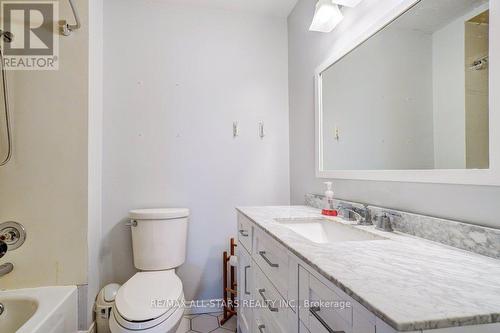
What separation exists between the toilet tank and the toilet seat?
0.17m

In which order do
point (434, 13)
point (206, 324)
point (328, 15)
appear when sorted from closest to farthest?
1. point (434, 13)
2. point (328, 15)
3. point (206, 324)

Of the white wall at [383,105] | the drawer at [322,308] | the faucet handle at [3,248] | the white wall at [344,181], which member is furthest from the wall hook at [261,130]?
the faucet handle at [3,248]

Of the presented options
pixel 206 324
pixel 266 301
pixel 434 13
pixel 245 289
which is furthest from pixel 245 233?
pixel 434 13

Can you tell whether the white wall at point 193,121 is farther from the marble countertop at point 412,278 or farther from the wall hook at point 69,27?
the marble countertop at point 412,278

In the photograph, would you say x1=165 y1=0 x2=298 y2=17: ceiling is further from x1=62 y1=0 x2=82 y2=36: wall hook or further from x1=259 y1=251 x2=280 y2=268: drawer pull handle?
x1=259 y1=251 x2=280 y2=268: drawer pull handle

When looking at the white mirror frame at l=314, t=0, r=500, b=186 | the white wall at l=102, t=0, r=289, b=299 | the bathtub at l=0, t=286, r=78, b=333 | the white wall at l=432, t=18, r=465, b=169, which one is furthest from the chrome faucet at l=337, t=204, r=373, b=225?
the bathtub at l=0, t=286, r=78, b=333

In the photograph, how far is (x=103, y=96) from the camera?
1854 mm

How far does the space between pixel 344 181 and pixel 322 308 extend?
89cm

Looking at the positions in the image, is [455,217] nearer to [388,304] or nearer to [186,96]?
[388,304]

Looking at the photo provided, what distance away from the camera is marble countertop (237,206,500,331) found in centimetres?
42

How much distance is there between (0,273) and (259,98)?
2000 mm

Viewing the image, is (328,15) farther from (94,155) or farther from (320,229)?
(94,155)

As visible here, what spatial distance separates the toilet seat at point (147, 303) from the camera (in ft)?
3.84

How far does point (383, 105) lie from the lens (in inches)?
45.6
